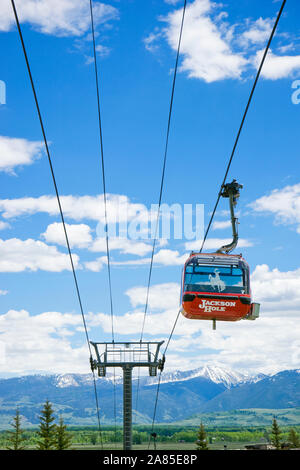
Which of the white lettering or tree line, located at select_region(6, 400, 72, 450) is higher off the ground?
tree line, located at select_region(6, 400, 72, 450)

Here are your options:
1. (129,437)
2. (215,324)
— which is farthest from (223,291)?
(129,437)

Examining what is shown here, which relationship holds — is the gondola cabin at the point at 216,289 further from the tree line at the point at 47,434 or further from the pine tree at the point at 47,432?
the pine tree at the point at 47,432

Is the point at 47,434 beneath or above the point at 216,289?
above

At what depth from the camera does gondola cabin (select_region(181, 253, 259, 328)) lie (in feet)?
65.5

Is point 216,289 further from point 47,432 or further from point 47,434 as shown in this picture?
point 47,432

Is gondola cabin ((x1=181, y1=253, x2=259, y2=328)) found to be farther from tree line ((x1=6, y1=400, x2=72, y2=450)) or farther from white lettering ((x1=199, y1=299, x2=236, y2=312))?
tree line ((x1=6, y1=400, x2=72, y2=450))

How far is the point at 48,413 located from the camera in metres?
96.2

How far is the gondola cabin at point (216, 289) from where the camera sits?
19969 mm

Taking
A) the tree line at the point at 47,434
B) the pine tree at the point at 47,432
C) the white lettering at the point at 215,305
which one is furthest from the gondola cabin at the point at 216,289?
the pine tree at the point at 47,432

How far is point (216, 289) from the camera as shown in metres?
20.4

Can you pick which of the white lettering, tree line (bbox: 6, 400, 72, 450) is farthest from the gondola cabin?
tree line (bbox: 6, 400, 72, 450)

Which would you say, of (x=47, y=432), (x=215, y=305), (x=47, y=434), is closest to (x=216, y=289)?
(x=215, y=305)
